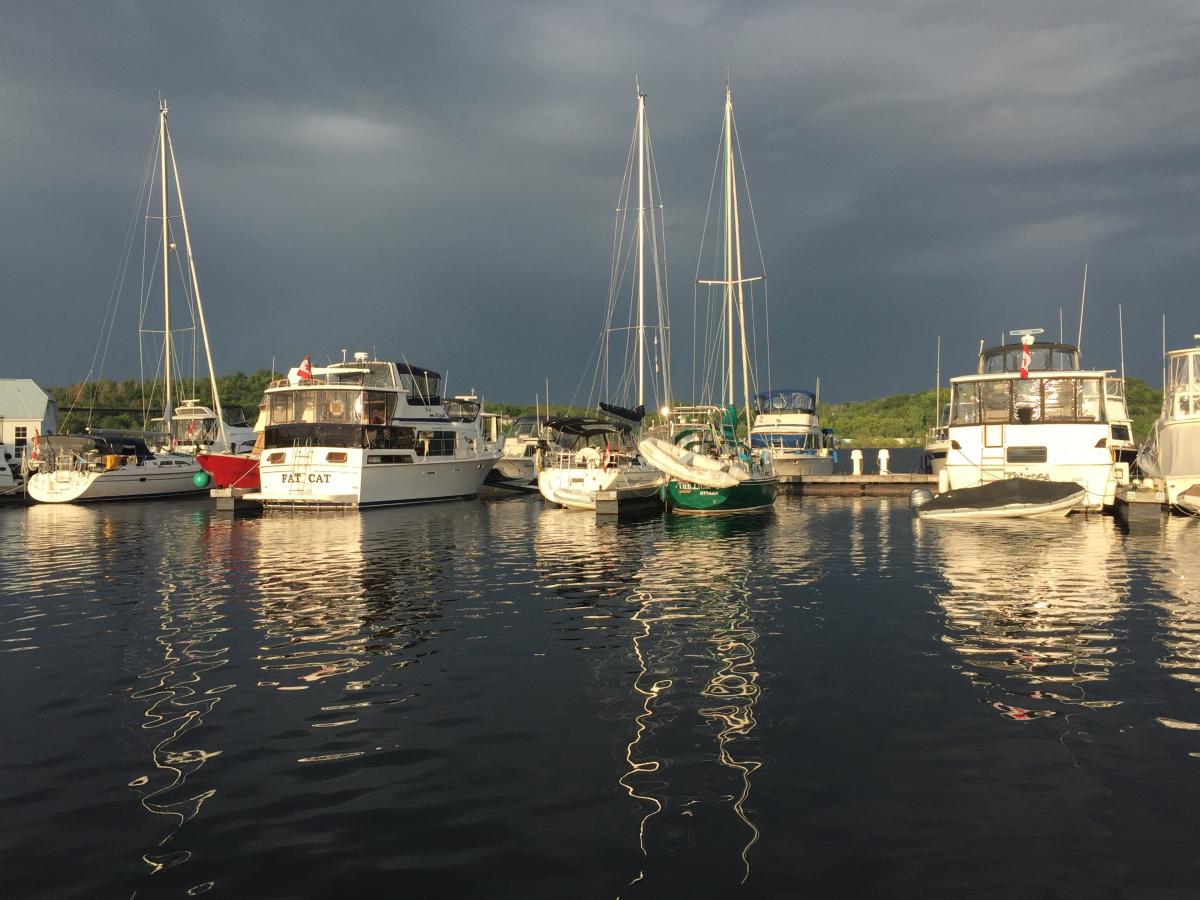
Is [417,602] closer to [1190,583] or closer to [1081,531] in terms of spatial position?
[1190,583]

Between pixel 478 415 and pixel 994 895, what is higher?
pixel 478 415

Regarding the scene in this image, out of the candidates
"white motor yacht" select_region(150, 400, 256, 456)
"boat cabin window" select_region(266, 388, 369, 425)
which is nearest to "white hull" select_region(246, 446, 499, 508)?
"boat cabin window" select_region(266, 388, 369, 425)

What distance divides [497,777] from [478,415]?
4436 centimetres

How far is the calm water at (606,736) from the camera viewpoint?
6312 millimetres

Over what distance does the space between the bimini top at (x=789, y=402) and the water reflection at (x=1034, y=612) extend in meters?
33.1

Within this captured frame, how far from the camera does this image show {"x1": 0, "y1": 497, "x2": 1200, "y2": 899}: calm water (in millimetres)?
6312

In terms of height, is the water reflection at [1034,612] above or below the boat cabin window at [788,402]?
below

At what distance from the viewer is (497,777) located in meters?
7.97

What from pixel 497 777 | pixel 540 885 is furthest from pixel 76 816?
pixel 540 885

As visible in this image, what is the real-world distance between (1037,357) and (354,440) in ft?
97.4

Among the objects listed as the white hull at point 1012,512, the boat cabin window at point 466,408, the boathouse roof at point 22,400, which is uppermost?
the boathouse roof at point 22,400

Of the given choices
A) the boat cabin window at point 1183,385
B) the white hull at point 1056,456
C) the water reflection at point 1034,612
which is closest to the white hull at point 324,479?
the water reflection at point 1034,612

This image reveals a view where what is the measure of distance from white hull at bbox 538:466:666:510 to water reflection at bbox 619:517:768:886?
56.2 ft

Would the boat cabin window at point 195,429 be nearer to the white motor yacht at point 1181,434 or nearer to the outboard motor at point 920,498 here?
the outboard motor at point 920,498
